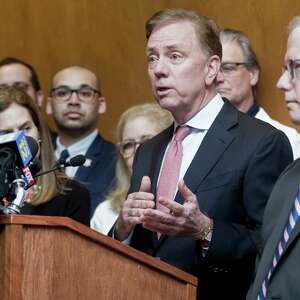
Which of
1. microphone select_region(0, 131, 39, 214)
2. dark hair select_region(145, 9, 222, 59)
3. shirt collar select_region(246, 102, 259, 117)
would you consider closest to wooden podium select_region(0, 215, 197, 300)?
microphone select_region(0, 131, 39, 214)

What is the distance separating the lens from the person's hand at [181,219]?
2320mm

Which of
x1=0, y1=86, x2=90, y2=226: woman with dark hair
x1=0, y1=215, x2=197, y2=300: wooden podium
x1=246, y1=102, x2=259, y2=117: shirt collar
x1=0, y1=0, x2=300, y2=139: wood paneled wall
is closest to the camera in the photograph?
x1=0, y1=215, x2=197, y2=300: wooden podium

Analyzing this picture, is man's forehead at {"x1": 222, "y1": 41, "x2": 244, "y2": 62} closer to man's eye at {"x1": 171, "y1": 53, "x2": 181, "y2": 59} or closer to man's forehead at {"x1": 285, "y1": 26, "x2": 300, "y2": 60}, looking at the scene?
man's eye at {"x1": 171, "y1": 53, "x2": 181, "y2": 59}

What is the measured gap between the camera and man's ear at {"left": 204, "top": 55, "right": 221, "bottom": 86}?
2752 millimetres

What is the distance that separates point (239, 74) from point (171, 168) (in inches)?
42.0

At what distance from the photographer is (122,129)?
3.55 meters

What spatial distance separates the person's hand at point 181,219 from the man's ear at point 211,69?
1.62 feet

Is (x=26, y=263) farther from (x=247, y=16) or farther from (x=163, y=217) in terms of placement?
(x=247, y=16)

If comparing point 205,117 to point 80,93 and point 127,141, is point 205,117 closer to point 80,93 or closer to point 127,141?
point 127,141

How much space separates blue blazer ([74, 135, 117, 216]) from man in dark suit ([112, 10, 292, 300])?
1078mm

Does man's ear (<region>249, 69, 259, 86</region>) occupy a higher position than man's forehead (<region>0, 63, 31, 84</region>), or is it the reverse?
man's forehead (<region>0, 63, 31, 84</region>)

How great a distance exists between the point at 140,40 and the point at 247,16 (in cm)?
72

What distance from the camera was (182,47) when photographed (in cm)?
273

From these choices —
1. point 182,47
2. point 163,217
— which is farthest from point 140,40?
point 163,217
